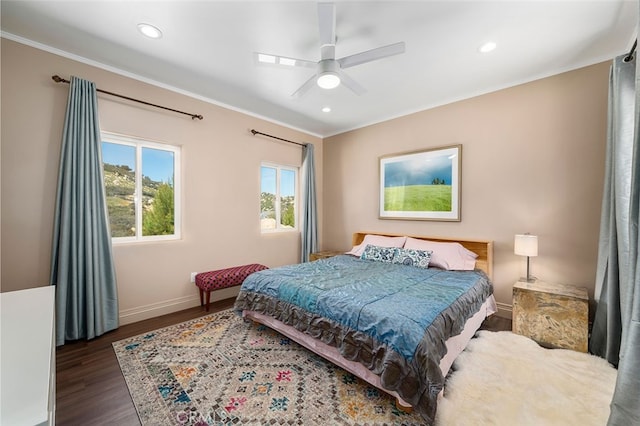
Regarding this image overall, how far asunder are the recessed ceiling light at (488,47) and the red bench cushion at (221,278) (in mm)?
3639

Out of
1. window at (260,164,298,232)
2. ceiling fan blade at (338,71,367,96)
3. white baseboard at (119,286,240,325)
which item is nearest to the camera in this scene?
ceiling fan blade at (338,71,367,96)

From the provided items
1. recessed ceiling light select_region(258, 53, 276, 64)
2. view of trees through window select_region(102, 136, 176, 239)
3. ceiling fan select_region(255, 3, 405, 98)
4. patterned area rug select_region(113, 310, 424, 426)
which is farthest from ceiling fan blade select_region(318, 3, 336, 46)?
patterned area rug select_region(113, 310, 424, 426)

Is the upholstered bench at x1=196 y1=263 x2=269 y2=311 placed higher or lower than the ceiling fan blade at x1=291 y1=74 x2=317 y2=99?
lower

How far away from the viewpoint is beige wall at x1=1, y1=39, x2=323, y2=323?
231 cm

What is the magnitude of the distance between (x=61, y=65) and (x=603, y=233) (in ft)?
17.5

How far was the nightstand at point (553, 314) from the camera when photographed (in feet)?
7.57

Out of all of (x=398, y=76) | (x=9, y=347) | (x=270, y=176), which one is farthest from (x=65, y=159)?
(x=398, y=76)

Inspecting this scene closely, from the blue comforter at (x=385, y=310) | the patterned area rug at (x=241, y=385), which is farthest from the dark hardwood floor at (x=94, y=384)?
the blue comforter at (x=385, y=310)

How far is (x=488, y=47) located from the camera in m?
2.37

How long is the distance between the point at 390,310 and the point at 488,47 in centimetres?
253

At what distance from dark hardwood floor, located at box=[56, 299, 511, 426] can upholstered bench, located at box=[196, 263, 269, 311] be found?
63 centimetres

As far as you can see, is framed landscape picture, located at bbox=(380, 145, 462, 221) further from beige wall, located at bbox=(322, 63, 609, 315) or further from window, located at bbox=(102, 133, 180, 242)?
window, located at bbox=(102, 133, 180, 242)

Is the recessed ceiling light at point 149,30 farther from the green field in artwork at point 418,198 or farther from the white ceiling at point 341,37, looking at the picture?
the green field in artwork at point 418,198

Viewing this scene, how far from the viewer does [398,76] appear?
2900 mm
